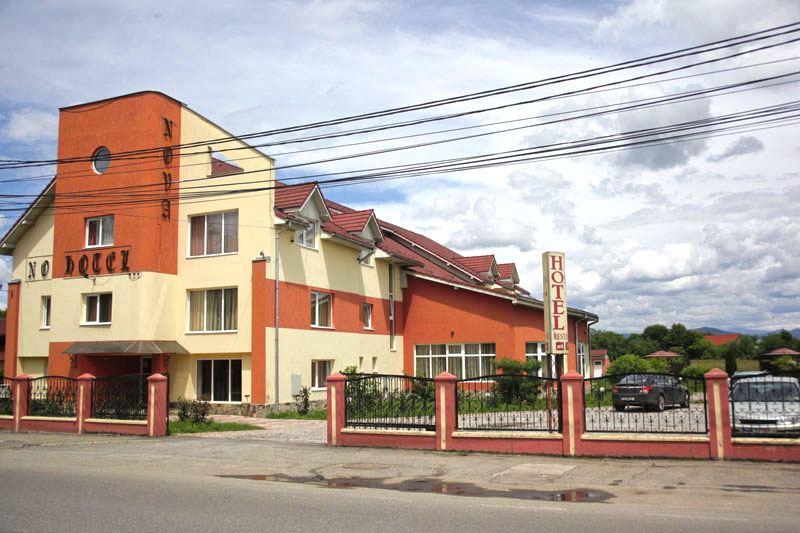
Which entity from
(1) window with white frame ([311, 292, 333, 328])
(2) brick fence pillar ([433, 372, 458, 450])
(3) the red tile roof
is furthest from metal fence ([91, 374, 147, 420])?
(3) the red tile roof

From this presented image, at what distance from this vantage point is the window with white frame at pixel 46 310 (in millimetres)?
28297

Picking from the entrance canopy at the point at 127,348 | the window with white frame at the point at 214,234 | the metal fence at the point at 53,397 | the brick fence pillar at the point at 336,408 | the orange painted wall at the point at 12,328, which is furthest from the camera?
the orange painted wall at the point at 12,328

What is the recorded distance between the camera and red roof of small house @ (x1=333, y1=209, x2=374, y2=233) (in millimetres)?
30703

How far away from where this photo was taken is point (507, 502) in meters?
9.45

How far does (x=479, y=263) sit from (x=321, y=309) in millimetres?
12709

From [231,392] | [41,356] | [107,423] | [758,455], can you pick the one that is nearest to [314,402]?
[231,392]

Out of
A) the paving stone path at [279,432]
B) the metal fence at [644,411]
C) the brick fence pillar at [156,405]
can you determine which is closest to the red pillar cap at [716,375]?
the metal fence at [644,411]

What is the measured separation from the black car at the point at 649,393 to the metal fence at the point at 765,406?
1.04 m

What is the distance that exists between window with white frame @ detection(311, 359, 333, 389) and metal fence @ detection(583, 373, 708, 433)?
537 inches

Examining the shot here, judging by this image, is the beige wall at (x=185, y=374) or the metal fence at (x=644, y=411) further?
the beige wall at (x=185, y=374)

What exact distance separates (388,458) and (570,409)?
3703 mm

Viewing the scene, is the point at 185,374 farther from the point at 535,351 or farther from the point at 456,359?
the point at 535,351

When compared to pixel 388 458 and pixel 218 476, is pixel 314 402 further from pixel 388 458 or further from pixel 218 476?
pixel 218 476

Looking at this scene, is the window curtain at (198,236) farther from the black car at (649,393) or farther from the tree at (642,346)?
the tree at (642,346)
